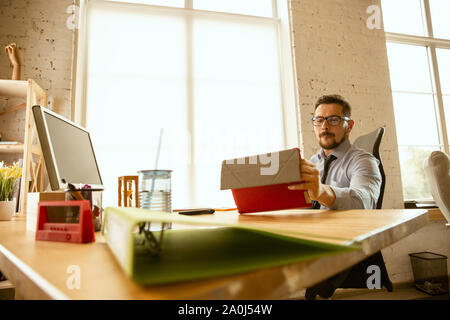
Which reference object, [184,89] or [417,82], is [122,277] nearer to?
[184,89]

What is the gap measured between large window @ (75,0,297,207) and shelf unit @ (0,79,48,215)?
0.48 metres

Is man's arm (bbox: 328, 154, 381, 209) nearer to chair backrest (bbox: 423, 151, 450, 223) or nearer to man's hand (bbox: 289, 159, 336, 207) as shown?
man's hand (bbox: 289, 159, 336, 207)

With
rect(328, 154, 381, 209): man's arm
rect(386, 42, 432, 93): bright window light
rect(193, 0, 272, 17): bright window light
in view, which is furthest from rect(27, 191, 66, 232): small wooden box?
rect(386, 42, 432, 93): bright window light

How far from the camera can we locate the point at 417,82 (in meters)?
3.21

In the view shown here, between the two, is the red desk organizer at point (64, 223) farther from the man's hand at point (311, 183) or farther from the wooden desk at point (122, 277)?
the man's hand at point (311, 183)

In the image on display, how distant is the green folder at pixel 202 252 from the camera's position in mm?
241

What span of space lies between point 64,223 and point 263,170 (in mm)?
540

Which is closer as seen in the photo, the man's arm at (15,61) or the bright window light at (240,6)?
the man's arm at (15,61)

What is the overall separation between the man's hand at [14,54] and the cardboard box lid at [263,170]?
6.40ft

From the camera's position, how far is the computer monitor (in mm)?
671

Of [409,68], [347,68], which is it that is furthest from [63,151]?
[409,68]

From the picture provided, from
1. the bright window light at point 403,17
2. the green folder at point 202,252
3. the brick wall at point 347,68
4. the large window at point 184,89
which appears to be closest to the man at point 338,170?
the green folder at point 202,252

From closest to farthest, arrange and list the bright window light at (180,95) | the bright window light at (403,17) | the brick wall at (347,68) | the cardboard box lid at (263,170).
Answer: the cardboard box lid at (263,170), the bright window light at (180,95), the brick wall at (347,68), the bright window light at (403,17)
